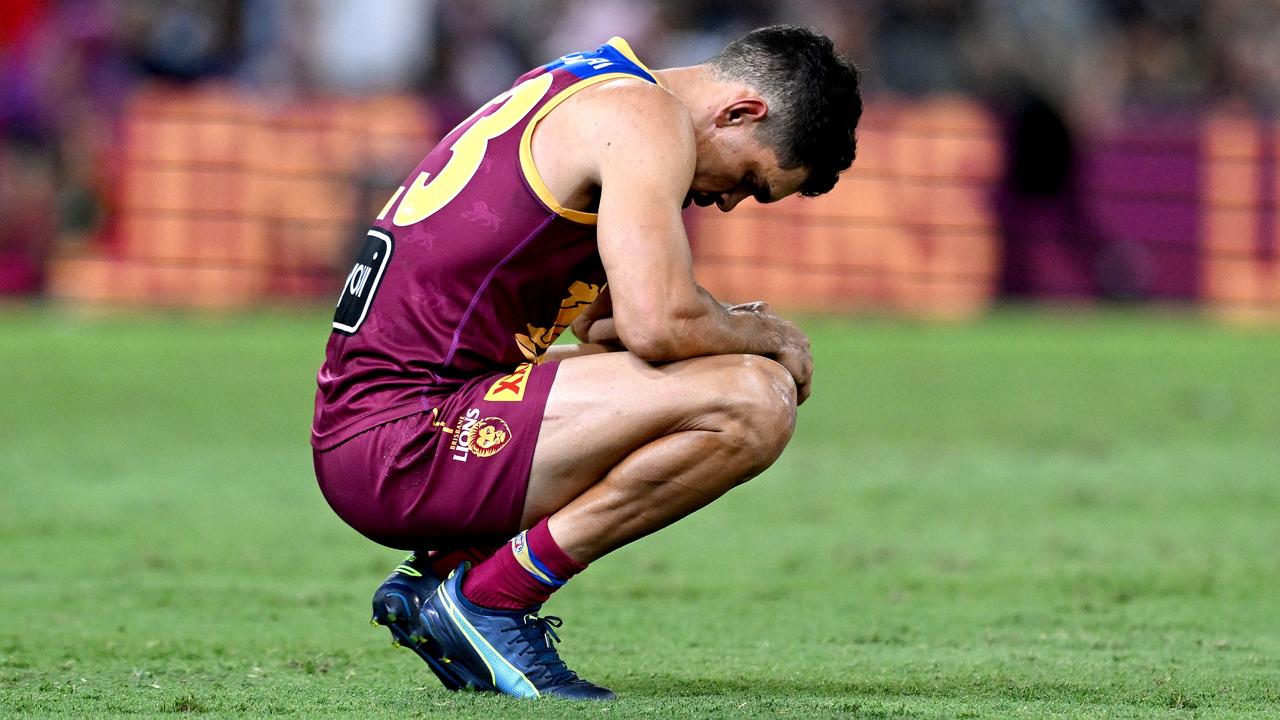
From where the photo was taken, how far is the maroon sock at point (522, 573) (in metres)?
4.14

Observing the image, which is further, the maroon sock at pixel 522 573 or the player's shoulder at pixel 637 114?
the maroon sock at pixel 522 573

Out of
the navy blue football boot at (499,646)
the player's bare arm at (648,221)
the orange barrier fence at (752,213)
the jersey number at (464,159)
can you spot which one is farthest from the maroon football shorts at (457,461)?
the orange barrier fence at (752,213)

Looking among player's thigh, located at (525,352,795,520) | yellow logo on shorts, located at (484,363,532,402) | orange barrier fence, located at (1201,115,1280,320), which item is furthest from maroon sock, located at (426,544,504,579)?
orange barrier fence, located at (1201,115,1280,320)

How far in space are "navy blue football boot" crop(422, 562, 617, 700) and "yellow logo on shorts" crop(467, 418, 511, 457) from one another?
1.06 ft

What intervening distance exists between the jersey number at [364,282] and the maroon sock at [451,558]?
2.05 feet

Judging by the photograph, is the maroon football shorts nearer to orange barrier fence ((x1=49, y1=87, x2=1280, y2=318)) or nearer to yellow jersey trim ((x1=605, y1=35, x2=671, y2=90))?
yellow jersey trim ((x1=605, y1=35, x2=671, y2=90))

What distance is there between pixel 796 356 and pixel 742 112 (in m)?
0.58

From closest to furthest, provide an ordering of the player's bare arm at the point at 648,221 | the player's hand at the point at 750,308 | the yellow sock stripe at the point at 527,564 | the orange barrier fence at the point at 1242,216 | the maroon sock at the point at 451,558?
the player's bare arm at the point at 648,221, the yellow sock stripe at the point at 527,564, the player's hand at the point at 750,308, the maroon sock at the point at 451,558, the orange barrier fence at the point at 1242,216

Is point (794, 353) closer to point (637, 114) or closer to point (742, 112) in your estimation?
point (742, 112)

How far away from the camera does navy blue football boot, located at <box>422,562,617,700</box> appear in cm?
412

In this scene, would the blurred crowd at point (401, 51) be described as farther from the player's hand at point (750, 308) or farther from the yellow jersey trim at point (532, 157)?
the yellow jersey trim at point (532, 157)

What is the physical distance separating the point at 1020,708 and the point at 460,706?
119cm

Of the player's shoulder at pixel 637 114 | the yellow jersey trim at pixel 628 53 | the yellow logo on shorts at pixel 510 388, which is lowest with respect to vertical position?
the yellow logo on shorts at pixel 510 388

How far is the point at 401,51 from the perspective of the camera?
17.5m
